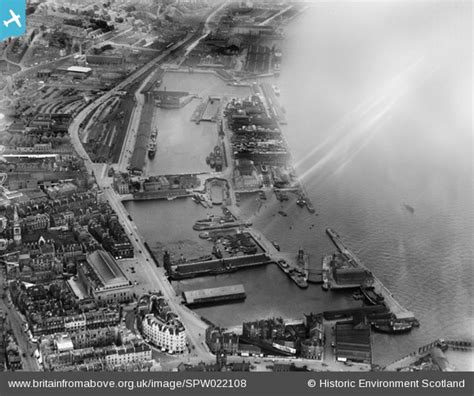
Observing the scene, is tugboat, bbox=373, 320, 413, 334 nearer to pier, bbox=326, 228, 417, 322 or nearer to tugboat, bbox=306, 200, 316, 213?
pier, bbox=326, 228, 417, 322

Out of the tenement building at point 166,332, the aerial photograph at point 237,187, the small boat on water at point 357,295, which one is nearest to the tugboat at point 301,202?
the aerial photograph at point 237,187

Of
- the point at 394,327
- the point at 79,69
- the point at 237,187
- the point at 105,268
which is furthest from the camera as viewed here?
the point at 79,69

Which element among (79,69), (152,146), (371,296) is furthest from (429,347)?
(79,69)

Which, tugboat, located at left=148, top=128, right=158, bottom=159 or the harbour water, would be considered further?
tugboat, located at left=148, top=128, right=158, bottom=159

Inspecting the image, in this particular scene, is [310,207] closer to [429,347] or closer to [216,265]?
[216,265]

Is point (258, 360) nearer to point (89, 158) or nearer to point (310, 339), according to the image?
point (310, 339)

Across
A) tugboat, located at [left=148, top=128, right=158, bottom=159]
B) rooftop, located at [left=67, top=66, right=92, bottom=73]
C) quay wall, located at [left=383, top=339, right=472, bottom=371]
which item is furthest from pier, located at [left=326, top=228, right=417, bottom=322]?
rooftop, located at [left=67, top=66, right=92, bottom=73]

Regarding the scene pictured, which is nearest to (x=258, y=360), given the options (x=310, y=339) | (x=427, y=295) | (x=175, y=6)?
(x=310, y=339)
